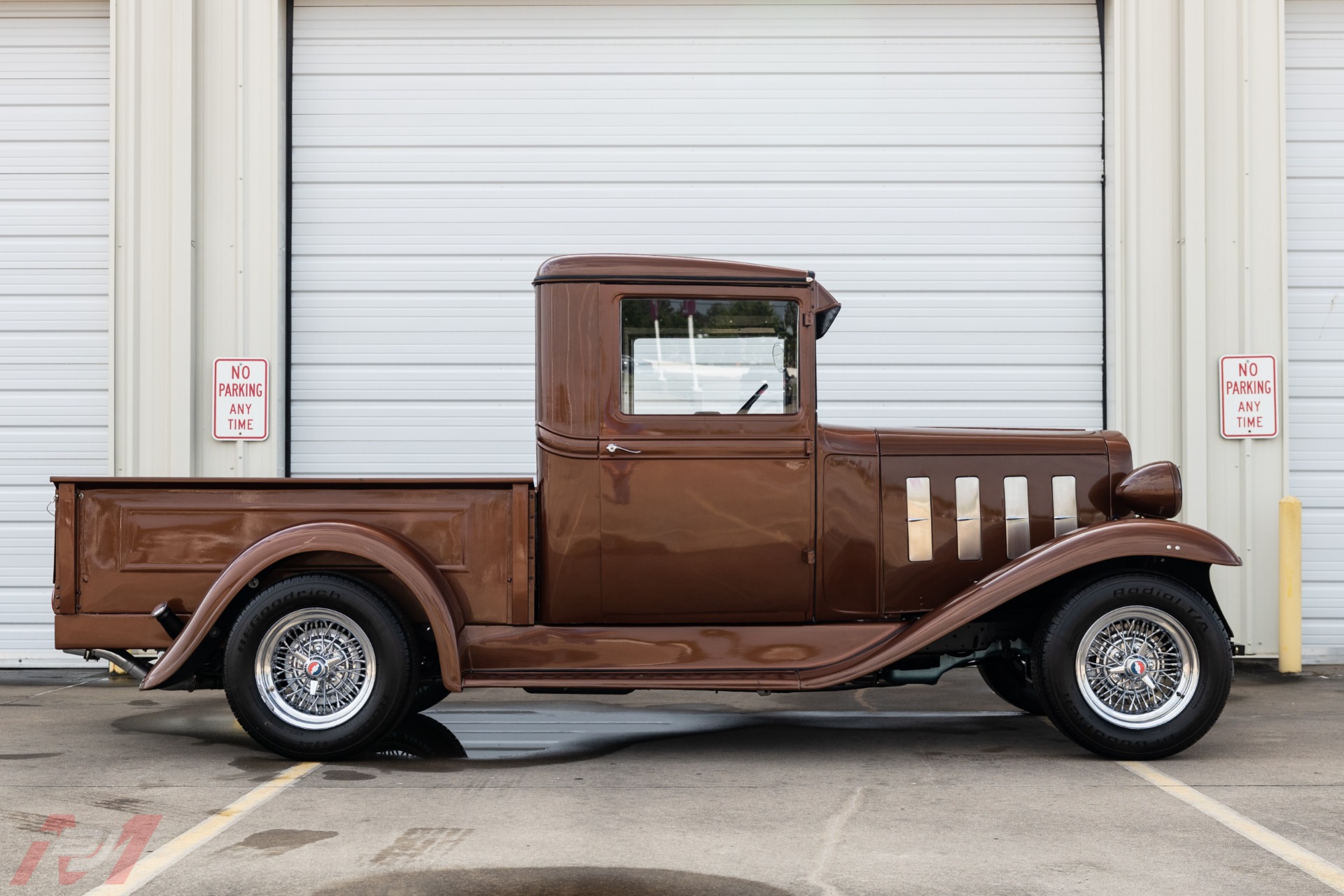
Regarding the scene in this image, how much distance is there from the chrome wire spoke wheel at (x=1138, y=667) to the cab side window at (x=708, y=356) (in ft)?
5.25

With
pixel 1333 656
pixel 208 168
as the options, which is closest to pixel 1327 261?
pixel 1333 656

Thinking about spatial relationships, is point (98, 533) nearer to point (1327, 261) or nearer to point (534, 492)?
point (534, 492)

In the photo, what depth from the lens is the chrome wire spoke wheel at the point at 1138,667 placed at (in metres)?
5.13

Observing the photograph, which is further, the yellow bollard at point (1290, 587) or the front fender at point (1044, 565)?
the yellow bollard at point (1290, 587)

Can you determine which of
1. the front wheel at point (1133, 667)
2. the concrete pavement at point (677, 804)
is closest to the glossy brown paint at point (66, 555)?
the concrete pavement at point (677, 804)

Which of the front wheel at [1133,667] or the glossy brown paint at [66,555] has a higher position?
the glossy brown paint at [66,555]

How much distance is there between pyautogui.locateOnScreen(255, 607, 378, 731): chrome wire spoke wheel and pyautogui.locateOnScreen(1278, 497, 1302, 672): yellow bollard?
19.1ft

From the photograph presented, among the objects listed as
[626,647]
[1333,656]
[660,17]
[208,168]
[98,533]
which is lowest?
[1333,656]

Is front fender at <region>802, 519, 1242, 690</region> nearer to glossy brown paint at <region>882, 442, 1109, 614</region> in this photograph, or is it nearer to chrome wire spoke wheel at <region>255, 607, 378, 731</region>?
glossy brown paint at <region>882, 442, 1109, 614</region>

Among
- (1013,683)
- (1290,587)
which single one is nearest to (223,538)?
(1013,683)

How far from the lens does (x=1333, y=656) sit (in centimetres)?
825

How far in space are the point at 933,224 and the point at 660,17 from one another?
2.43 metres

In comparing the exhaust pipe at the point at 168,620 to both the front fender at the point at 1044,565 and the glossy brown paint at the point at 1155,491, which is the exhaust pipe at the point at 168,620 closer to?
the front fender at the point at 1044,565

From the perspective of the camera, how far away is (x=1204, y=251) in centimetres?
832
